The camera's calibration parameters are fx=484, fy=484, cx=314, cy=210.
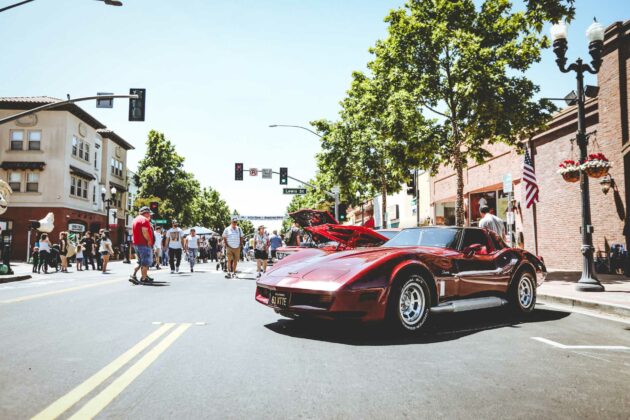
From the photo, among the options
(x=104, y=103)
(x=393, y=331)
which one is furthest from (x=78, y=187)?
(x=393, y=331)

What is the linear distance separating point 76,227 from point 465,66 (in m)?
32.7

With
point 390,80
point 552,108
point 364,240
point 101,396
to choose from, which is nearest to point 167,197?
point 390,80

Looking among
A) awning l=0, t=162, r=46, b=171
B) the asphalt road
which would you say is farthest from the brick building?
awning l=0, t=162, r=46, b=171

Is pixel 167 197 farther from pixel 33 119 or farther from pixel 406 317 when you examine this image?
pixel 406 317

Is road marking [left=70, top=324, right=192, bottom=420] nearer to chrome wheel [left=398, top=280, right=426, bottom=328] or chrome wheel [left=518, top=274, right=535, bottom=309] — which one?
chrome wheel [left=398, top=280, right=426, bottom=328]

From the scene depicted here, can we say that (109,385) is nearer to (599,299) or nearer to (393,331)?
(393,331)

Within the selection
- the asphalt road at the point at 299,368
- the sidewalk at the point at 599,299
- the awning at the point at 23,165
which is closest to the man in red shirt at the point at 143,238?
the asphalt road at the point at 299,368

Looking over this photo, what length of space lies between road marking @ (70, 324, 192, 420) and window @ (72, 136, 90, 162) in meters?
37.6

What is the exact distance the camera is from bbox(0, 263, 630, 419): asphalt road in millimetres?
3053

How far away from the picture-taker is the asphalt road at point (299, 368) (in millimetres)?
3053

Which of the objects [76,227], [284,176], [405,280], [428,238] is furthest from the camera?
[76,227]

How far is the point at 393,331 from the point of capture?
5.57m

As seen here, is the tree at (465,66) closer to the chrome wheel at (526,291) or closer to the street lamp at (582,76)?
the street lamp at (582,76)

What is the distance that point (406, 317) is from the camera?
5.45 m
